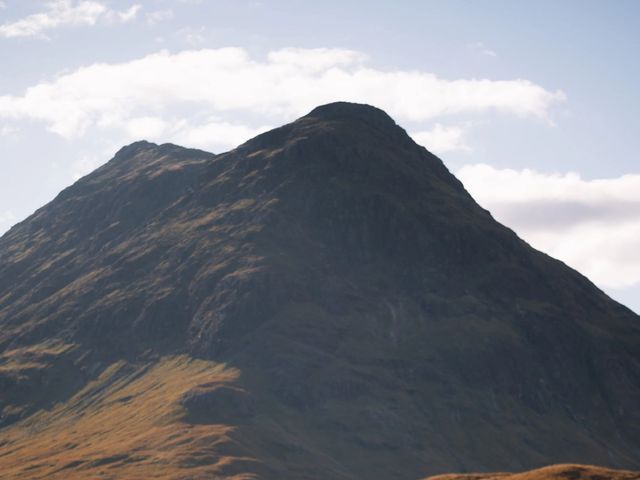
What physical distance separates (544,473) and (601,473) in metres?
10.5

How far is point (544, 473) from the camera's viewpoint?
626 feet

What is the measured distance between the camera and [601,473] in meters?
189

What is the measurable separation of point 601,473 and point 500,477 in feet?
64.6

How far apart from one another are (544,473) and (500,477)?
33.2ft

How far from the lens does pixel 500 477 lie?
197625 mm
